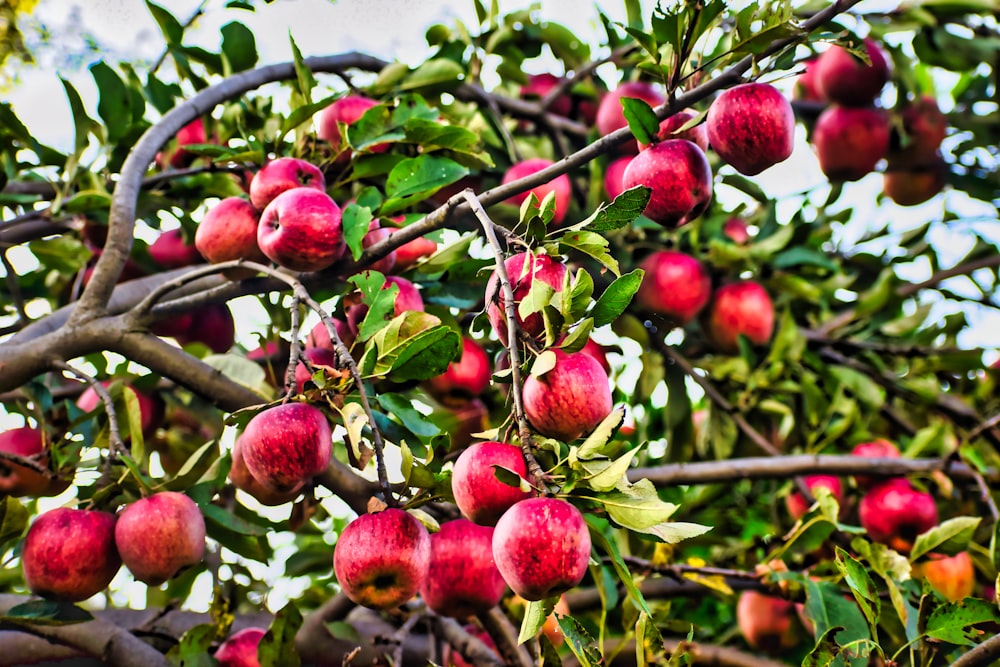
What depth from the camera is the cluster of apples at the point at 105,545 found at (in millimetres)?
1036

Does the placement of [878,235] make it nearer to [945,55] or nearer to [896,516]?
[945,55]

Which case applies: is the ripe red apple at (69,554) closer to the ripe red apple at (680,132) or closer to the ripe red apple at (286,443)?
the ripe red apple at (286,443)

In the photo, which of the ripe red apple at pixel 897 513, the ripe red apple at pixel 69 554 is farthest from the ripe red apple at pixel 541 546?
the ripe red apple at pixel 897 513

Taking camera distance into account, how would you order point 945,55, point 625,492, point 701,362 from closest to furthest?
point 625,492
point 945,55
point 701,362

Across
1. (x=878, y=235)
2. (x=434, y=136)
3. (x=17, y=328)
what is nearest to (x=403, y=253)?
(x=434, y=136)

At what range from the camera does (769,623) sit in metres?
1.85

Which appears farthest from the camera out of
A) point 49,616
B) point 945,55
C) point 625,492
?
point 945,55

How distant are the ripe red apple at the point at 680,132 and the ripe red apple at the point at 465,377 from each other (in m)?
0.61

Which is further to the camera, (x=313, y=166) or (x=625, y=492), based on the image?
(x=313, y=166)

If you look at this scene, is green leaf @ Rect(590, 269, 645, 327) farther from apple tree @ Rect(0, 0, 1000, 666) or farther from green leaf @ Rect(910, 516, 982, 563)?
green leaf @ Rect(910, 516, 982, 563)

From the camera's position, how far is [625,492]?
76 centimetres

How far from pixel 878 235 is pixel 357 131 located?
160 centimetres

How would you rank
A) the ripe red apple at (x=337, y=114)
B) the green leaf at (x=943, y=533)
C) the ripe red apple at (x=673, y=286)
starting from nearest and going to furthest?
the green leaf at (x=943, y=533), the ripe red apple at (x=337, y=114), the ripe red apple at (x=673, y=286)

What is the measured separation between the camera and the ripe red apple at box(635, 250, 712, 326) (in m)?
1.80
